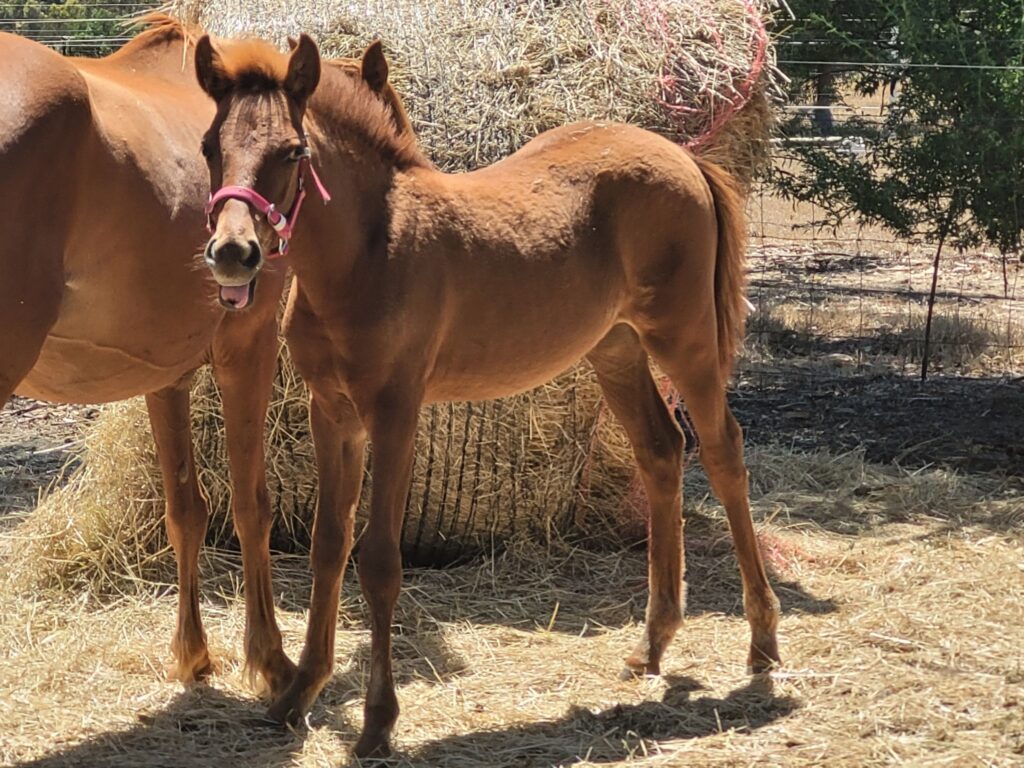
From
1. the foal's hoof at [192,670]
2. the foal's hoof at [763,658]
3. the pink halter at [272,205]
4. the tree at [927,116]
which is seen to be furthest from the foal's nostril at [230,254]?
the tree at [927,116]

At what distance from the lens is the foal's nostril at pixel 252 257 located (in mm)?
3021

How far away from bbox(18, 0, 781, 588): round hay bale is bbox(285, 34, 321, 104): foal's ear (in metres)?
1.63

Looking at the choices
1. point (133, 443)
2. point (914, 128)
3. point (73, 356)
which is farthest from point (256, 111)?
point (914, 128)

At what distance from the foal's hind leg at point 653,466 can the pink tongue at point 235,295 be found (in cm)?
161

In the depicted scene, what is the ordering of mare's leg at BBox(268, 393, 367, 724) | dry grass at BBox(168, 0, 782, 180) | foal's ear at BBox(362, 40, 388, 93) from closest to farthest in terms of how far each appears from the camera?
foal's ear at BBox(362, 40, 388, 93), mare's leg at BBox(268, 393, 367, 724), dry grass at BBox(168, 0, 782, 180)

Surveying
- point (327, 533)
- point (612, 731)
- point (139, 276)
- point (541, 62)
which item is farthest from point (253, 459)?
point (541, 62)

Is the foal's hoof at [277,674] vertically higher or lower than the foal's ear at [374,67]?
lower

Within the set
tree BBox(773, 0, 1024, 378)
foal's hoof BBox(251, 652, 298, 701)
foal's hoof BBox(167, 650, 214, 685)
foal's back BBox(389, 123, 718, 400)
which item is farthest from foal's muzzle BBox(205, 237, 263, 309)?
tree BBox(773, 0, 1024, 378)

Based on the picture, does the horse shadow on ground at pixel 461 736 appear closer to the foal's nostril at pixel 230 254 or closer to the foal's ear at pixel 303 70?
the foal's nostril at pixel 230 254

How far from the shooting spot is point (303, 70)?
3.31 meters

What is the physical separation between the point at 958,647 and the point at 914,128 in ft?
13.2

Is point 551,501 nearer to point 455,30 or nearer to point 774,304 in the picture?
point 455,30

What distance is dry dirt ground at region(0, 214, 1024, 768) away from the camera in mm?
3723

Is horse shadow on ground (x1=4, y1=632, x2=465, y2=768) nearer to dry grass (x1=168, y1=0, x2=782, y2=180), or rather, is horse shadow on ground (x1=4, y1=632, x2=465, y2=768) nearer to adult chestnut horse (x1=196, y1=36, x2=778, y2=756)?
adult chestnut horse (x1=196, y1=36, x2=778, y2=756)
